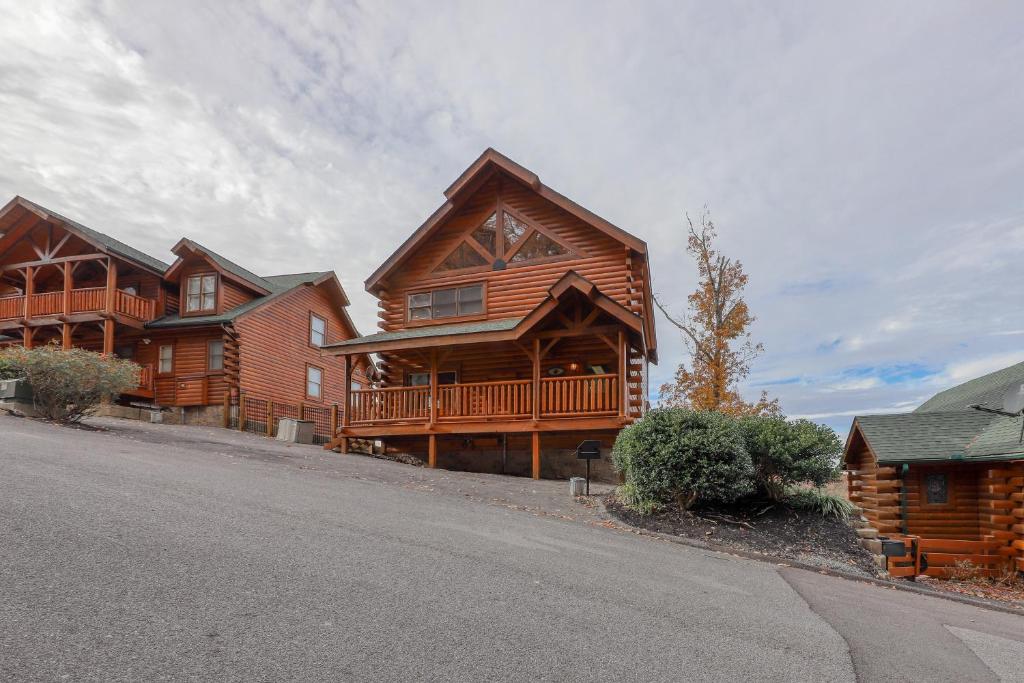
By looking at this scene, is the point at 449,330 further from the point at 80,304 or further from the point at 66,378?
the point at 80,304

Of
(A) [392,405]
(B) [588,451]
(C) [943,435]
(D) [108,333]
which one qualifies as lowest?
(B) [588,451]

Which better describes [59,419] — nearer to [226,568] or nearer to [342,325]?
[226,568]

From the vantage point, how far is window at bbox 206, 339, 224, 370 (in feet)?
92.4

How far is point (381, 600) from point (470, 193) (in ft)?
58.7

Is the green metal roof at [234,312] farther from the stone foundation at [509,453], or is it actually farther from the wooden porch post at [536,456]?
the wooden porch post at [536,456]

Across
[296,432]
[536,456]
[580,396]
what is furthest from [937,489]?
[296,432]

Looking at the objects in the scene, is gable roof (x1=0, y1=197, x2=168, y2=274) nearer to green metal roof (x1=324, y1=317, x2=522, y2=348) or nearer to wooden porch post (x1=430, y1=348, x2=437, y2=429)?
green metal roof (x1=324, y1=317, x2=522, y2=348)

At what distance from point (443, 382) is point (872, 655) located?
17.9 meters

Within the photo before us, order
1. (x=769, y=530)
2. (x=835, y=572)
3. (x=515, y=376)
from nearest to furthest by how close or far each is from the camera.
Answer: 1. (x=835, y=572)
2. (x=769, y=530)
3. (x=515, y=376)

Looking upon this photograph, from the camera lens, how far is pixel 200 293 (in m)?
29.0

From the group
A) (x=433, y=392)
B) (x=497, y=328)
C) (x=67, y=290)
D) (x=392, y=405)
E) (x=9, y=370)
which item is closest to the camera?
(x=9, y=370)

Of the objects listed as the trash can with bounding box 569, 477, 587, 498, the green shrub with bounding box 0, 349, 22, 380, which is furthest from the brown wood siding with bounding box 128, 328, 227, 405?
the trash can with bounding box 569, 477, 587, 498

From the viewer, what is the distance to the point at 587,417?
1858 centimetres

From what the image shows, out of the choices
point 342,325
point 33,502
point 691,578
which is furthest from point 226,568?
point 342,325
